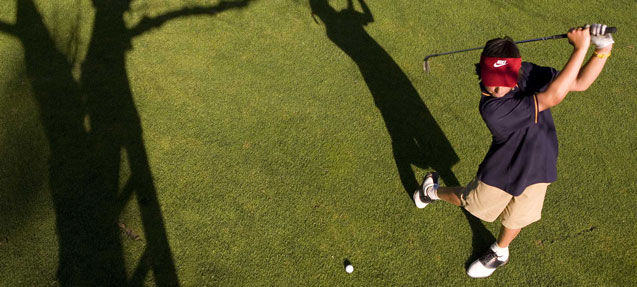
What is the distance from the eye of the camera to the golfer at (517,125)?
238cm

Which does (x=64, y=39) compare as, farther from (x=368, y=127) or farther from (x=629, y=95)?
(x=629, y=95)

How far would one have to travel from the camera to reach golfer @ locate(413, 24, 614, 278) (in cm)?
238

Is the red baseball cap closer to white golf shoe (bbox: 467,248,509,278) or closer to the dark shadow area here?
white golf shoe (bbox: 467,248,509,278)

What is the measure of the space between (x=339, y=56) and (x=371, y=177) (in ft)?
5.58

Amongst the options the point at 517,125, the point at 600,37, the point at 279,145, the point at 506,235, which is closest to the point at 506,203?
the point at 506,235

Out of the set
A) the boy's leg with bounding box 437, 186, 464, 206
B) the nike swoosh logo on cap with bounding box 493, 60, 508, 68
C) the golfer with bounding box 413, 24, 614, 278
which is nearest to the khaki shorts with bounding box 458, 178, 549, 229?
the golfer with bounding box 413, 24, 614, 278

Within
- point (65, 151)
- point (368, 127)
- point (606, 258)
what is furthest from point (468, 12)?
point (65, 151)

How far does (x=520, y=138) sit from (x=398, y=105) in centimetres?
191

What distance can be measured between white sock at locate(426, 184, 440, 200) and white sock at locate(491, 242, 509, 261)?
526mm

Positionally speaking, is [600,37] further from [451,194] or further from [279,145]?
[279,145]

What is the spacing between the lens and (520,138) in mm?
2666

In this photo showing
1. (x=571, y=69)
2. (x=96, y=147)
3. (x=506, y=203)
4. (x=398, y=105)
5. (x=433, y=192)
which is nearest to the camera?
(x=571, y=69)

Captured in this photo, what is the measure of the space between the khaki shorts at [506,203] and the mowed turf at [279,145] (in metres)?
0.53

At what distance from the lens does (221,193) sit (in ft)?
12.3
